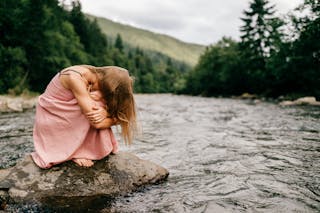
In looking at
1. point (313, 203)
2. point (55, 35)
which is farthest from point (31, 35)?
point (313, 203)

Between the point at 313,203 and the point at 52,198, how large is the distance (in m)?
3.38

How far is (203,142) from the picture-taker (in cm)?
925

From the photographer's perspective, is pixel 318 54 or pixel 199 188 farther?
pixel 318 54

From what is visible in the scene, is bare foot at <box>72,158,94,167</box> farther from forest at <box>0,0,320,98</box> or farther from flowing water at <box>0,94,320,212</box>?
forest at <box>0,0,320,98</box>

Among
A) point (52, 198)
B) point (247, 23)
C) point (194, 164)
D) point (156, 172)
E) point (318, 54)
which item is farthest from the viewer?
point (247, 23)

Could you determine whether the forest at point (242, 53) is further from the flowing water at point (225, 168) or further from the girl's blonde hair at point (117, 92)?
the girl's blonde hair at point (117, 92)

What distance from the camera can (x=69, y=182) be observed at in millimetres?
4586

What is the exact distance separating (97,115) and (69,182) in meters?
1.01

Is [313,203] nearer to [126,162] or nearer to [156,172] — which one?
[156,172]

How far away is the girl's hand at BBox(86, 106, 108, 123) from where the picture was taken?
175 inches

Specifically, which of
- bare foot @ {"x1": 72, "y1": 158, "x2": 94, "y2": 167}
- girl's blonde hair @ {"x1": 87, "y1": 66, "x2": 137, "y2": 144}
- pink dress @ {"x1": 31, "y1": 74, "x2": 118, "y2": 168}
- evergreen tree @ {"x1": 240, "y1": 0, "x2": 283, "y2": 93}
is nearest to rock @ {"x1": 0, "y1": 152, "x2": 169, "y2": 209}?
bare foot @ {"x1": 72, "y1": 158, "x2": 94, "y2": 167}

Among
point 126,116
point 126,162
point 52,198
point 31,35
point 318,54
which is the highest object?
point 318,54

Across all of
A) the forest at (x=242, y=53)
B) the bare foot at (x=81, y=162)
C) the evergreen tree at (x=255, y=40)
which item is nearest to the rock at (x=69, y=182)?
the bare foot at (x=81, y=162)

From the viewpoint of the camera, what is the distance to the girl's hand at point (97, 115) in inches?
175
